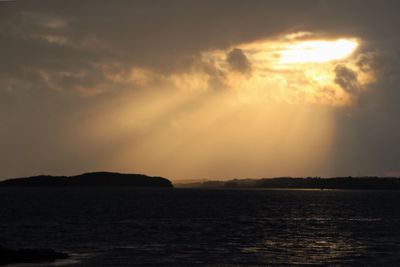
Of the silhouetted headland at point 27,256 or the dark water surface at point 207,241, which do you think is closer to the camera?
Answer: the silhouetted headland at point 27,256

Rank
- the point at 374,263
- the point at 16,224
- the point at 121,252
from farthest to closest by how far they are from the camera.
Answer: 1. the point at 16,224
2. the point at 121,252
3. the point at 374,263

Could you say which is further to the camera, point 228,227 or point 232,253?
point 228,227

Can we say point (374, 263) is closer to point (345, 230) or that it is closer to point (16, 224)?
point (345, 230)

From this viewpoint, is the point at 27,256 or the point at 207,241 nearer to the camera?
the point at 27,256

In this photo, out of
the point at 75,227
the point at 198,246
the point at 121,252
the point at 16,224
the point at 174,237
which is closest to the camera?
the point at 121,252

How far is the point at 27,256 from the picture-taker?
52.6m

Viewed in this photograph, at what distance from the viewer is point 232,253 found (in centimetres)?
6012

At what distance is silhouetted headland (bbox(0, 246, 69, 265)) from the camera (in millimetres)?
51062

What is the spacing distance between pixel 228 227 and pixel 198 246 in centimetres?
2829

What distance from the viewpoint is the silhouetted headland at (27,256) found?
51.1 metres

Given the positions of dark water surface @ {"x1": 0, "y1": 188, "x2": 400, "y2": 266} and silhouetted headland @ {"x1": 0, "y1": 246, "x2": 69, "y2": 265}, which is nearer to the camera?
silhouetted headland @ {"x1": 0, "y1": 246, "x2": 69, "y2": 265}

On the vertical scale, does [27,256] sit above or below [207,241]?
above

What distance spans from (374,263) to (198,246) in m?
19.6

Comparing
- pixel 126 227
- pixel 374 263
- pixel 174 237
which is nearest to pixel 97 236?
pixel 174 237
